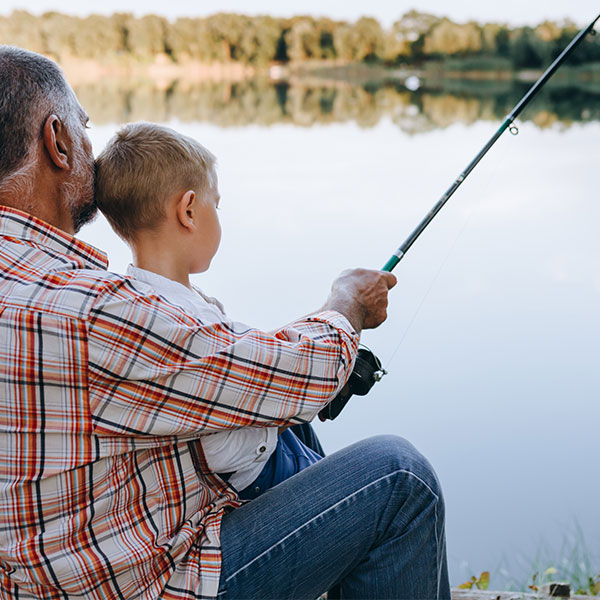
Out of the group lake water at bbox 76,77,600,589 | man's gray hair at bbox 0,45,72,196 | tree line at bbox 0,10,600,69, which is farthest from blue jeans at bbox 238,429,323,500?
tree line at bbox 0,10,600,69

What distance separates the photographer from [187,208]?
114cm

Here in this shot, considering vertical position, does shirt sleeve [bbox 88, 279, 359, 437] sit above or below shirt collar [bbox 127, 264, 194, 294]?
below

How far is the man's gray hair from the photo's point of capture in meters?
0.97

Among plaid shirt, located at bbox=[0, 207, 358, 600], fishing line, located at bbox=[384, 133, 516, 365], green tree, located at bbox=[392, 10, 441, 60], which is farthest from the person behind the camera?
green tree, located at bbox=[392, 10, 441, 60]

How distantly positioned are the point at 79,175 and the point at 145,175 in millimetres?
103

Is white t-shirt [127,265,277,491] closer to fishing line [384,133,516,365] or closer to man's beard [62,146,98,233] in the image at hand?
man's beard [62,146,98,233]

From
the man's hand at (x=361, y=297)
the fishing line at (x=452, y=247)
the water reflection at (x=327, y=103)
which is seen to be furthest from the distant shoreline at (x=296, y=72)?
the man's hand at (x=361, y=297)

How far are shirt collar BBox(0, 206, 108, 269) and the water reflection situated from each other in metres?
9.18

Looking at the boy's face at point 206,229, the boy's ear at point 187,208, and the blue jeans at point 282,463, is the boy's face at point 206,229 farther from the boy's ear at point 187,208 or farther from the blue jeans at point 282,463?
the blue jeans at point 282,463

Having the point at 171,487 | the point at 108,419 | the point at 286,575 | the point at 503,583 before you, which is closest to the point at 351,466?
the point at 286,575

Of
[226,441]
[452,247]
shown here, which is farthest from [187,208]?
[452,247]

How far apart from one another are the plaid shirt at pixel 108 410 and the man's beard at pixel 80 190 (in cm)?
10

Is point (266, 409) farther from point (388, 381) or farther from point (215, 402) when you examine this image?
point (388, 381)

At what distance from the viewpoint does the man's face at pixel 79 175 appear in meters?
1.04
